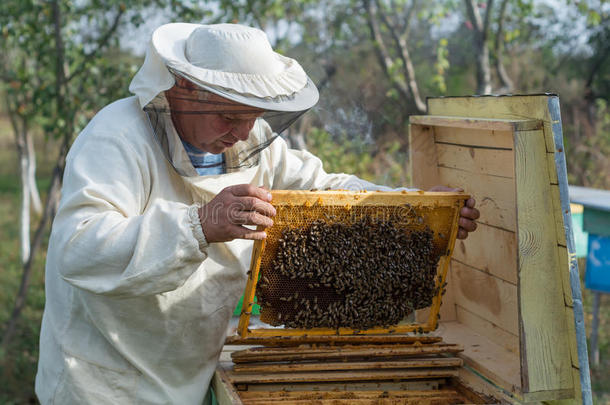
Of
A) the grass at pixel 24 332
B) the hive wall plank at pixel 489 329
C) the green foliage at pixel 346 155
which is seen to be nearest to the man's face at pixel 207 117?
the hive wall plank at pixel 489 329

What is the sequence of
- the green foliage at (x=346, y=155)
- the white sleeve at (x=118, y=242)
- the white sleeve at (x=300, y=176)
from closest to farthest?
the white sleeve at (x=118, y=242)
the white sleeve at (x=300, y=176)
the green foliage at (x=346, y=155)

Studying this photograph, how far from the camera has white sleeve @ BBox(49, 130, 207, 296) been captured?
6.48 feet

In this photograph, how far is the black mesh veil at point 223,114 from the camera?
2187mm

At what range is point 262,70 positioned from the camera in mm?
2281

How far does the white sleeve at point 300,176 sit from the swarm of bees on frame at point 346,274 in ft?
1.45

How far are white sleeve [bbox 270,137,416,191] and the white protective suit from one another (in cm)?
23

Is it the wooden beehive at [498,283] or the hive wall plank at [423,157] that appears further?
the hive wall plank at [423,157]

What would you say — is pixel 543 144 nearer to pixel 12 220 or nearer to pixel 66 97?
pixel 66 97

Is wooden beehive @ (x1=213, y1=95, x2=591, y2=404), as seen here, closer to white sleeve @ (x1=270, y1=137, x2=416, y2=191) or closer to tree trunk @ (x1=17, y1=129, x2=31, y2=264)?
white sleeve @ (x1=270, y1=137, x2=416, y2=191)

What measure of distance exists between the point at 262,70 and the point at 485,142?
A: 106 centimetres

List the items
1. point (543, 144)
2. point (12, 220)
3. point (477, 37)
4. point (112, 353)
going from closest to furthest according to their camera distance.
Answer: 1. point (543, 144)
2. point (112, 353)
3. point (477, 37)
4. point (12, 220)

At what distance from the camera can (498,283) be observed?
111 inches

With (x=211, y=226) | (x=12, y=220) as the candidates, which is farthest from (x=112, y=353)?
(x=12, y=220)

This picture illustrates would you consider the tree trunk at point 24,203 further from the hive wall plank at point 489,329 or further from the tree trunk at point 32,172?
the hive wall plank at point 489,329
